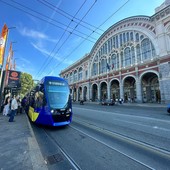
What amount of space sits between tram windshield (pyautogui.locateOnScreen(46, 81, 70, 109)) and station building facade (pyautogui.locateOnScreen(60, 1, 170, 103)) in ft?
73.7

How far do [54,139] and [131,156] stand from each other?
319 cm

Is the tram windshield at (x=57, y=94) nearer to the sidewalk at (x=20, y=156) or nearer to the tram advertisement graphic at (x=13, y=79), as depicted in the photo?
the sidewalk at (x=20, y=156)

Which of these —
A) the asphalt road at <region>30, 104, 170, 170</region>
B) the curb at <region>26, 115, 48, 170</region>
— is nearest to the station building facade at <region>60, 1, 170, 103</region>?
the asphalt road at <region>30, 104, 170, 170</region>

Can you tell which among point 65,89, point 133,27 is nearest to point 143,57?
point 133,27

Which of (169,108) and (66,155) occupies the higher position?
(169,108)

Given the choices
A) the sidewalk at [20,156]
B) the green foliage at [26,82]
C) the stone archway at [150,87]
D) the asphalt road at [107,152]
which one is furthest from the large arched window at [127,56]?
the green foliage at [26,82]

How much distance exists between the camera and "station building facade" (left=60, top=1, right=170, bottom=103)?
24.0 meters

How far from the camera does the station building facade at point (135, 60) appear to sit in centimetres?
2395

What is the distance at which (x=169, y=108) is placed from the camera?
1123 centimetres

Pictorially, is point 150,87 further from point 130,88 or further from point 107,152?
point 107,152

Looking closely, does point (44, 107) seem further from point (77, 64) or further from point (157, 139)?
point (77, 64)

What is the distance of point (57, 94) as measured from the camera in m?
6.87

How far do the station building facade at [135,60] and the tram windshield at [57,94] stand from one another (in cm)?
2248

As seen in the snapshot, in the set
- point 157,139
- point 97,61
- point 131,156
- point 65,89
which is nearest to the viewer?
point 131,156
